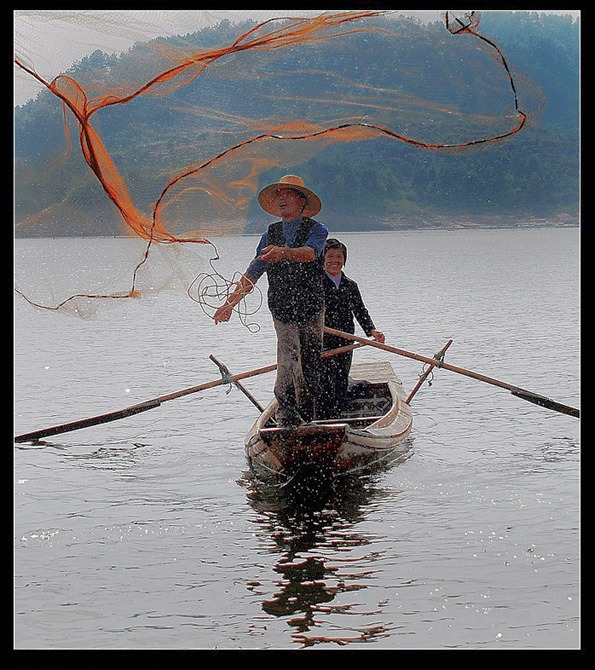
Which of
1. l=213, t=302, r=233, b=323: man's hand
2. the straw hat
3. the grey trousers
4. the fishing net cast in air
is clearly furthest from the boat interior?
the straw hat

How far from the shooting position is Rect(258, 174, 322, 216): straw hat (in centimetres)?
940

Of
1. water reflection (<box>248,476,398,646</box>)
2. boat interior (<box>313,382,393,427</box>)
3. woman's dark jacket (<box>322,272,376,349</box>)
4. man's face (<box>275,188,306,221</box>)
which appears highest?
man's face (<box>275,188,306,221</box>)

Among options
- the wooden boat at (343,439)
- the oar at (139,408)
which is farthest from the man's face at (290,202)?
the oar at (139,408)

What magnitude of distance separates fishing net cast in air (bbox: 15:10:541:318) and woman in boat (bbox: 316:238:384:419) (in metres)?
1.04

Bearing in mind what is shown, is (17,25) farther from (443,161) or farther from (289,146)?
(443,161)

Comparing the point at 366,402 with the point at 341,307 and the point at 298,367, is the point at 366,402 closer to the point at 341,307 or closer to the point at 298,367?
the point at 341,307

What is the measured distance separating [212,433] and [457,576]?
21.6ft

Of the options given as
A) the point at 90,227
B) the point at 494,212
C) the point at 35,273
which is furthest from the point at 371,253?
the point at 90,227

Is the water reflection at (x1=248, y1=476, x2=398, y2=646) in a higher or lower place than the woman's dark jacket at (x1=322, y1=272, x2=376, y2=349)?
lower

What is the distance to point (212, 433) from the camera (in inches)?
586

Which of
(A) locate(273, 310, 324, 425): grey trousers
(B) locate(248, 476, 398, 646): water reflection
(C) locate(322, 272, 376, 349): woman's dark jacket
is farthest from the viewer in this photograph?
(C) locate(322, 272, 376, 349): woman's dark jacket

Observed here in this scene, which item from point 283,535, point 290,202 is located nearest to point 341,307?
point 290,202

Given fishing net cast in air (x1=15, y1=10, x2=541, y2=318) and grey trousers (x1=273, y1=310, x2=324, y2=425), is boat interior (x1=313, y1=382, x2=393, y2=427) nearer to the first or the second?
grey trousers (x1=273, y1=310, x2=324, y2=425)

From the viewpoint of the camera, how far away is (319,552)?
9180mm
